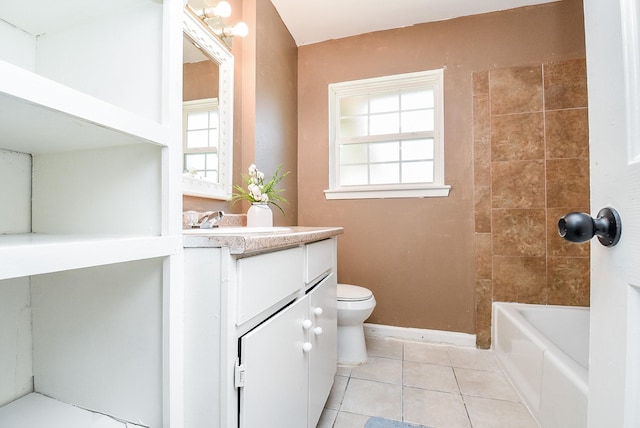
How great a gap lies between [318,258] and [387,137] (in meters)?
1.57

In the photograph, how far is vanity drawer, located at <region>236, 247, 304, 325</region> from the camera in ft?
2.01

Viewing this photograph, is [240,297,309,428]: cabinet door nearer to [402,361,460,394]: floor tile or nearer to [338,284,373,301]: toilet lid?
[338,284,373,301]: toilet lid

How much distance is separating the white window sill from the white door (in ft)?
5.50

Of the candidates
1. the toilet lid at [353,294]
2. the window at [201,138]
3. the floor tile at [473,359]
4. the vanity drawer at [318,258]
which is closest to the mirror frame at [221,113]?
the window at [201,138]

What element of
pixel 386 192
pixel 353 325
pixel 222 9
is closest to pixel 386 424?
pixel 353 325

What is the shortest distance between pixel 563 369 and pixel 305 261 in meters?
1.16

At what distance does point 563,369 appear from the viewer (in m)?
1.11

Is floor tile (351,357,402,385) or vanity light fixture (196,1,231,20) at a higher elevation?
vanity light fixture (196,1,231,20)

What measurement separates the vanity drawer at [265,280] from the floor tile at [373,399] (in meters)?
0.91

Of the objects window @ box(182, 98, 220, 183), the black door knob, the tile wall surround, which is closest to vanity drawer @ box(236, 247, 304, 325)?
the black door knob

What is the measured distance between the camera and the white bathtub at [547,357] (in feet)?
3.46

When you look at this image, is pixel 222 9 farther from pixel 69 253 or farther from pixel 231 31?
pixel 69 253

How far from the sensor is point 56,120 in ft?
1.47

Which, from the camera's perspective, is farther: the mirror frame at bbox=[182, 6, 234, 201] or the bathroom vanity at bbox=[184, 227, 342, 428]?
the mirror frame at bbox=[182, 6, 234, 201]
